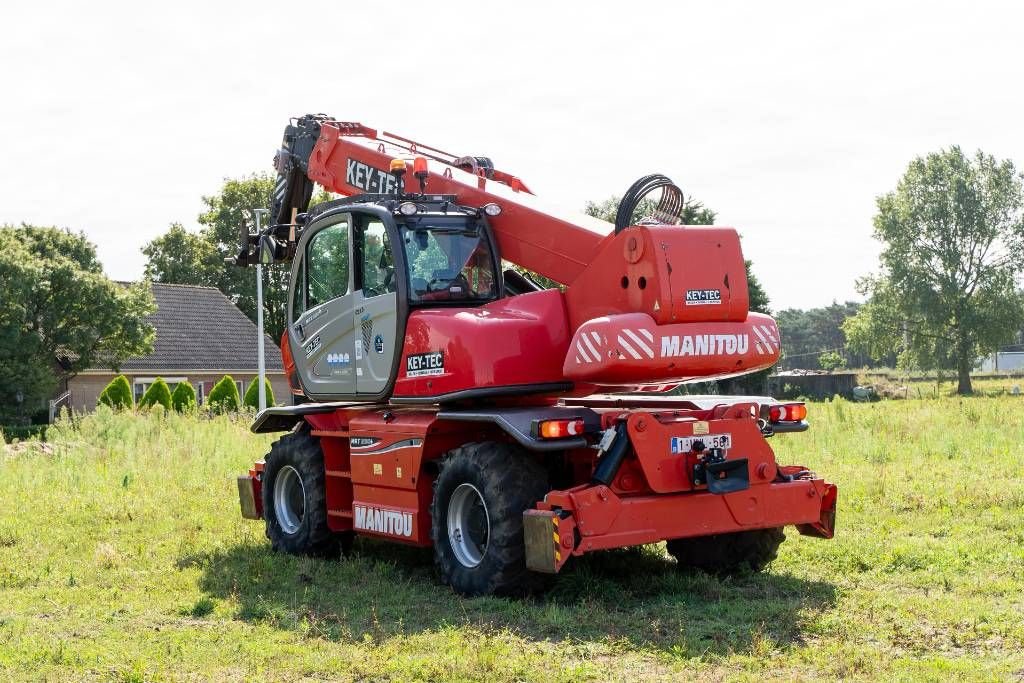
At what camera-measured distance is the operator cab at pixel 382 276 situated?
32.7 feet

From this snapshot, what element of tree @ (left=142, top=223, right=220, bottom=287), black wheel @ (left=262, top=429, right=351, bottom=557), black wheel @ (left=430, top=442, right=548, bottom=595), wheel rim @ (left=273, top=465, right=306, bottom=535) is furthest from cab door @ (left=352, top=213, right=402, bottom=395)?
tree @ (left=142, top=223, right=220, bottom=287)

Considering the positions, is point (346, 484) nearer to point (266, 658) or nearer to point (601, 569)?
point (601, 569)

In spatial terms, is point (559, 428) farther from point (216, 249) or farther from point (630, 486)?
point (216, 249)

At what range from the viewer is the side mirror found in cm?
1241

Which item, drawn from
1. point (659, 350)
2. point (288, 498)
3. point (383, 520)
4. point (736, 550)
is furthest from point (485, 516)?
point (288, 498)

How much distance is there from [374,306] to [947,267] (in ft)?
202

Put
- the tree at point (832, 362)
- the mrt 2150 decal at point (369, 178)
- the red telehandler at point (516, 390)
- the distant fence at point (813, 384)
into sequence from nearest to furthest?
the red telehandler at point (516, 390) < the mrt 2150 decal at point (369, 178) < the distant fence at point (813, 384) < the tree at point (832, 362)

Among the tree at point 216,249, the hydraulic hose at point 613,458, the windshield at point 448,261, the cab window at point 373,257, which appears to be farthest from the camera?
the tree at point 216,249

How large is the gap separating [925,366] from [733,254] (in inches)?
2411

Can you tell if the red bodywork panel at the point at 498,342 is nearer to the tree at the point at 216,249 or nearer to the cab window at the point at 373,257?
the cab window at the point at 373,257

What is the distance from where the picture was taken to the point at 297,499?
11.7 metres

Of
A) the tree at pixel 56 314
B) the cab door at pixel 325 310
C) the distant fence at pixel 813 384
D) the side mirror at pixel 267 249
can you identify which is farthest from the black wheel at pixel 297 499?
the distant fence at pixel 813 384

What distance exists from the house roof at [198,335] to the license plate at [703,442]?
42306mm

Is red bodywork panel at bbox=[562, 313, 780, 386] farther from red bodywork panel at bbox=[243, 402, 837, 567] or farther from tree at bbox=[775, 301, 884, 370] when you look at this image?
tree at bbox=[775, 301, 884, 370]
